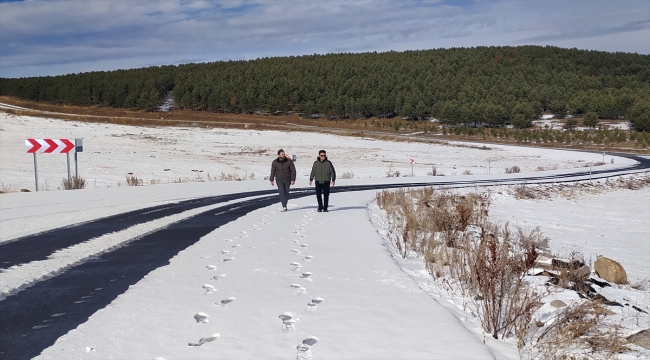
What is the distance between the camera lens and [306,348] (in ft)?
16.5

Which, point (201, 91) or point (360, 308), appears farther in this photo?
point (201, 91)

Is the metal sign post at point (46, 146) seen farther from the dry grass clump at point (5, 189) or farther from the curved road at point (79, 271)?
the curved road at point (79, 271)

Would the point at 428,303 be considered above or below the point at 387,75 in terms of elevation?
below

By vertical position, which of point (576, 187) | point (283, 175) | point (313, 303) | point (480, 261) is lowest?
point (576, 187)

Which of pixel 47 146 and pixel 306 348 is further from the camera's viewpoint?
pixel 47 146

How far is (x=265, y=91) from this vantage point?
126m

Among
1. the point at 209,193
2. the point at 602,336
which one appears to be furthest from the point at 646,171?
the point at 602,336

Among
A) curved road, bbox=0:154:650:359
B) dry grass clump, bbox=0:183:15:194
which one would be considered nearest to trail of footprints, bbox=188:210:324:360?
curved road, bbox=0:154:650:359

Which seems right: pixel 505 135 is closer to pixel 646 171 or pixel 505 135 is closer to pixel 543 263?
pixel 646 171

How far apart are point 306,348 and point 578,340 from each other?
2.65 meters

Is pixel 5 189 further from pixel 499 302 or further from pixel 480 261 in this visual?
pixel 499 302

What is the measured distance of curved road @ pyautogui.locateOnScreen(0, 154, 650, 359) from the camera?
556 centimetres

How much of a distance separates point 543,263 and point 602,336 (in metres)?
4.73

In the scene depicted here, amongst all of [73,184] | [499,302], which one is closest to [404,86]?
[73,184]
